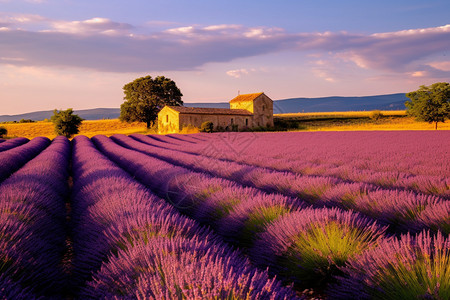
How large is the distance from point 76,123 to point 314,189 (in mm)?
40143

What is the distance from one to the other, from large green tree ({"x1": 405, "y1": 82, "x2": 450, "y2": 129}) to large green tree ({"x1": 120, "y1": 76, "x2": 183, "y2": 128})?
32363 millimetres

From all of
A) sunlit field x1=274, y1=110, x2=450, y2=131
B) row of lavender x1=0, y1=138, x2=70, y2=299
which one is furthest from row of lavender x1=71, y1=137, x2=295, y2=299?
sunlit field x1=274, y1=110, x2=450, y2=131

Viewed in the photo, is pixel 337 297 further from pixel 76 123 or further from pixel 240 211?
pixel 76 123

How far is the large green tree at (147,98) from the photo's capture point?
45.7m

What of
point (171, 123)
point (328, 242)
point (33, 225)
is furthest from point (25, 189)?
point (171, 123)

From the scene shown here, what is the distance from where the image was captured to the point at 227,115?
137 feet

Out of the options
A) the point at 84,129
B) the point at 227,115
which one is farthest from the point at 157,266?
the point at 84,129

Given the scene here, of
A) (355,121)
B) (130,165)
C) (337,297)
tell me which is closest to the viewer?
(337,297)

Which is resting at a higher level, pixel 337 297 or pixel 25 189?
pixel 25 189

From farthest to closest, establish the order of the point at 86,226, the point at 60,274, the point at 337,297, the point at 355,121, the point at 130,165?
the point at 355,121 < the point at 130,165 < the point at 86,226 < the point at 60,274 < the point at 337,297

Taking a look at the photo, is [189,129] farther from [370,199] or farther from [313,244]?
[313,244]

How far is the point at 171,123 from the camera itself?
38.4 metres

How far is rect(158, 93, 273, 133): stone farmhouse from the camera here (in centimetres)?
3806

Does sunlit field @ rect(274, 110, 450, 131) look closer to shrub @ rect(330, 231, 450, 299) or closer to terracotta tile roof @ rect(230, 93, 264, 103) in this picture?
terracotta tile roof @ rect(230, 93, 264, 103)
